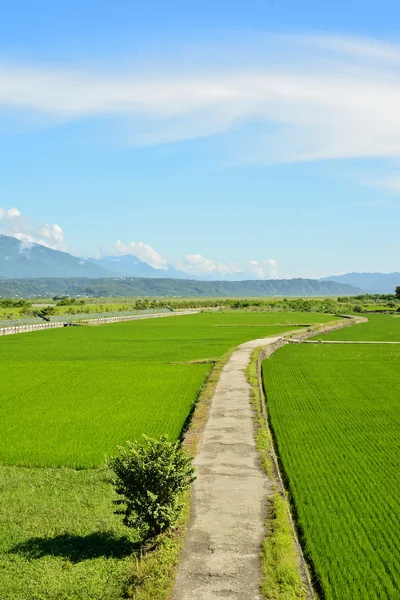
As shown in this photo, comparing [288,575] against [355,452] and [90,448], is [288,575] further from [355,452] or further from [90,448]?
[90,448]

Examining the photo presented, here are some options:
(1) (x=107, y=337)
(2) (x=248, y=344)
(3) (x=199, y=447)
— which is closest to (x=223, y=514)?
(3) (x=199, y=447)

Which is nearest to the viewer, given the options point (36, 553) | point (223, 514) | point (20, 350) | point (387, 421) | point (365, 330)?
point (36, 553)

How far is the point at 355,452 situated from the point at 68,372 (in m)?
23.3

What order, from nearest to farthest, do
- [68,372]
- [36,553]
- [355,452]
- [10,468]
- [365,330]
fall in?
[36,553] → [10,468] → [355,452] → [68,372] → [365,330]

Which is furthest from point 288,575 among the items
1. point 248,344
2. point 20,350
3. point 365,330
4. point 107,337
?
point 365,330

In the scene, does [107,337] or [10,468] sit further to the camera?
[107,337]

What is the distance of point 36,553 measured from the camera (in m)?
11.5

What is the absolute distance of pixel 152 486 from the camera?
37.7 ft

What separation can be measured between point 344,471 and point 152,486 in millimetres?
6825

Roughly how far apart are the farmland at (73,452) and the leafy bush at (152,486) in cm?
79

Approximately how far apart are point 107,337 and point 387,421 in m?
48.1

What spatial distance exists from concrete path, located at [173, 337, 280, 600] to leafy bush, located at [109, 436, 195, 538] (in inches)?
28.8

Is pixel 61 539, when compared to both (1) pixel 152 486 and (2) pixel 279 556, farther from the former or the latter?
(2) pixel 279 556

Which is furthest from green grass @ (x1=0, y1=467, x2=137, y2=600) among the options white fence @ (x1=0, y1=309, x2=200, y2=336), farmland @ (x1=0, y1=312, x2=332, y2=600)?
white fence @ (x1=0, y1=309, x2=200, y2=336)
